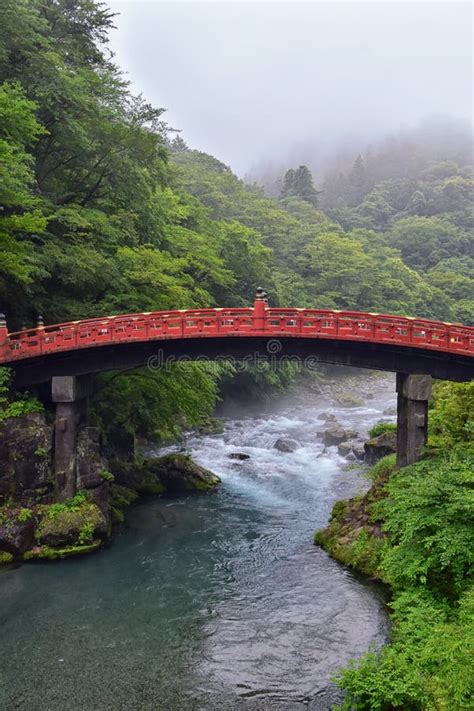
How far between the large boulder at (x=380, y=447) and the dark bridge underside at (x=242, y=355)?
34.0 ft

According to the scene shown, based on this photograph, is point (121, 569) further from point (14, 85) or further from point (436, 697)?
point (14, 85)

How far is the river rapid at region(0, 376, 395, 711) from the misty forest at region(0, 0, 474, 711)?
0.07m

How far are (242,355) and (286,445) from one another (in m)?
15.2

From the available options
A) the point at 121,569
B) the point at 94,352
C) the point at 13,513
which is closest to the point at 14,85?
the point at 94,352

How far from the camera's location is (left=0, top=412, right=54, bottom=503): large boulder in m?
20.8

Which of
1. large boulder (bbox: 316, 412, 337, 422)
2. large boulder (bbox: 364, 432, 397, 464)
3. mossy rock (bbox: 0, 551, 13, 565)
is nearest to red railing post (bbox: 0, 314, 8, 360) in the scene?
mossy rock (bbox: 0, 551, 13, 565)

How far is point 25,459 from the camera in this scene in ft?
69.6

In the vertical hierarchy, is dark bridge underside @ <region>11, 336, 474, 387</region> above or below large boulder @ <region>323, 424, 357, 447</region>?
above

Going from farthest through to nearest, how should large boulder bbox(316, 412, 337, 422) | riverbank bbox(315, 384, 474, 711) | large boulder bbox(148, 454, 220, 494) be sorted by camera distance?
large boulder bbox(316, 412, 337, 422), large boulder bbox(148, 454, 220, 494), riverbank bbox(315, 384, 474, 711)

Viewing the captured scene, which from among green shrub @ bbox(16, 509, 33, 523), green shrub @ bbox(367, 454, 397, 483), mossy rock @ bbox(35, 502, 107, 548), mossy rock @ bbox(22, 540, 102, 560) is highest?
green shrub @ bbox(367, 454, 397, 483)

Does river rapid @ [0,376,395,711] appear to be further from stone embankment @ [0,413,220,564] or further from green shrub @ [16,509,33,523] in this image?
green shrub @ [16,509,33,523]

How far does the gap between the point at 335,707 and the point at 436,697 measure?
2.68 meters

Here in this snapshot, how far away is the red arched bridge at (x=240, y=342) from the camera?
2144 cm

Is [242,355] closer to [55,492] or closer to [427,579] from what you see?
[55,492]
